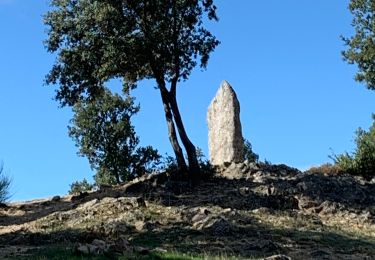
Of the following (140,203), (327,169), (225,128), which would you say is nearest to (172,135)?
(140,203)

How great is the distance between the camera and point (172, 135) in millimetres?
21750

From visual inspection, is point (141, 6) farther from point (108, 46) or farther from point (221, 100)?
point (221, 100)

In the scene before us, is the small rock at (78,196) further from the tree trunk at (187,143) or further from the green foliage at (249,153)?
the green foliage at (249,153)

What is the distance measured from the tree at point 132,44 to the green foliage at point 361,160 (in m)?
7.15

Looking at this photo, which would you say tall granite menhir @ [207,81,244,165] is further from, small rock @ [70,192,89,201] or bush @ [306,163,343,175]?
small rock @ [70,192,89,201]

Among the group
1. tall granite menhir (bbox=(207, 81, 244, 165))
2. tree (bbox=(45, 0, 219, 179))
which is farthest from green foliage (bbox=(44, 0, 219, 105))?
tall granite menhir (bbox=(207, 81, 244, 165))

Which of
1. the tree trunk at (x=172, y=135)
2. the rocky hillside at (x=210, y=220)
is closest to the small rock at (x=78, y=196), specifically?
the rocky hillside at (x=210, y=220)

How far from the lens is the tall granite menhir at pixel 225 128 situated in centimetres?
2706

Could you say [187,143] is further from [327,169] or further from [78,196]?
[327,169]

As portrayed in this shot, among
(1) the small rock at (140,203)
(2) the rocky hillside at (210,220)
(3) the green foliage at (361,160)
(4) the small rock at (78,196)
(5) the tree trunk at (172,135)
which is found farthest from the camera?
(3) the green foliage at (361,160)

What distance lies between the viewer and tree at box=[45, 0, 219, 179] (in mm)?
20250

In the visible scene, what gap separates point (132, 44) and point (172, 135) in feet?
10.7

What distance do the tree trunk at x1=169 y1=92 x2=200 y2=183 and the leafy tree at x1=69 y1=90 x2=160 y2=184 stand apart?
5256 millimetres

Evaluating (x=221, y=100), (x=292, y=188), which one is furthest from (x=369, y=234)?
(x=221, y=100)
